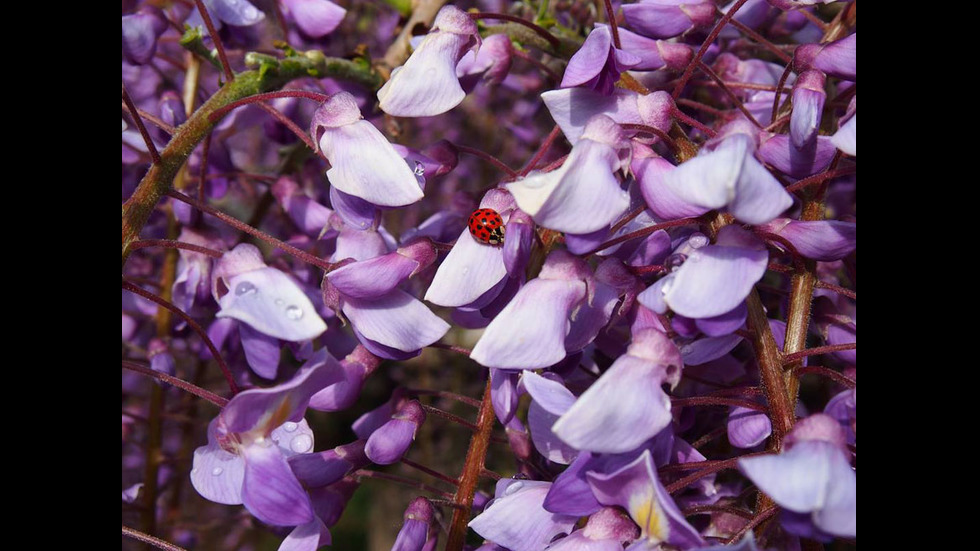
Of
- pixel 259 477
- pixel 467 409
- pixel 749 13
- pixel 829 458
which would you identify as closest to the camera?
pixel 829 458

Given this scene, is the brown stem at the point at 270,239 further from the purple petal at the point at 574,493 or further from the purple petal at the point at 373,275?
the purple petal at the point at 574,493

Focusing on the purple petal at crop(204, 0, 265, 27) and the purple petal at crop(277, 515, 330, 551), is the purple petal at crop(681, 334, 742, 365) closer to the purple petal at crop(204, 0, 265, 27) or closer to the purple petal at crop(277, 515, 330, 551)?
the purple petal at crop(277, 515, 330, 551)

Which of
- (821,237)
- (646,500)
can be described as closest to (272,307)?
(646,500)

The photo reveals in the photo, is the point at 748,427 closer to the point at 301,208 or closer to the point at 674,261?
the point at 674,261

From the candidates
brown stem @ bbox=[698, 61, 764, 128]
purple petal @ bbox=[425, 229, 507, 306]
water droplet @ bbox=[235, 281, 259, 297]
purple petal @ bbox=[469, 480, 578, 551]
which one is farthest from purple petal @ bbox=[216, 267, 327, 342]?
brown stem @ bbox=[698, 61, 764, 128]

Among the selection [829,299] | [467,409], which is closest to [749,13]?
[829,299]
